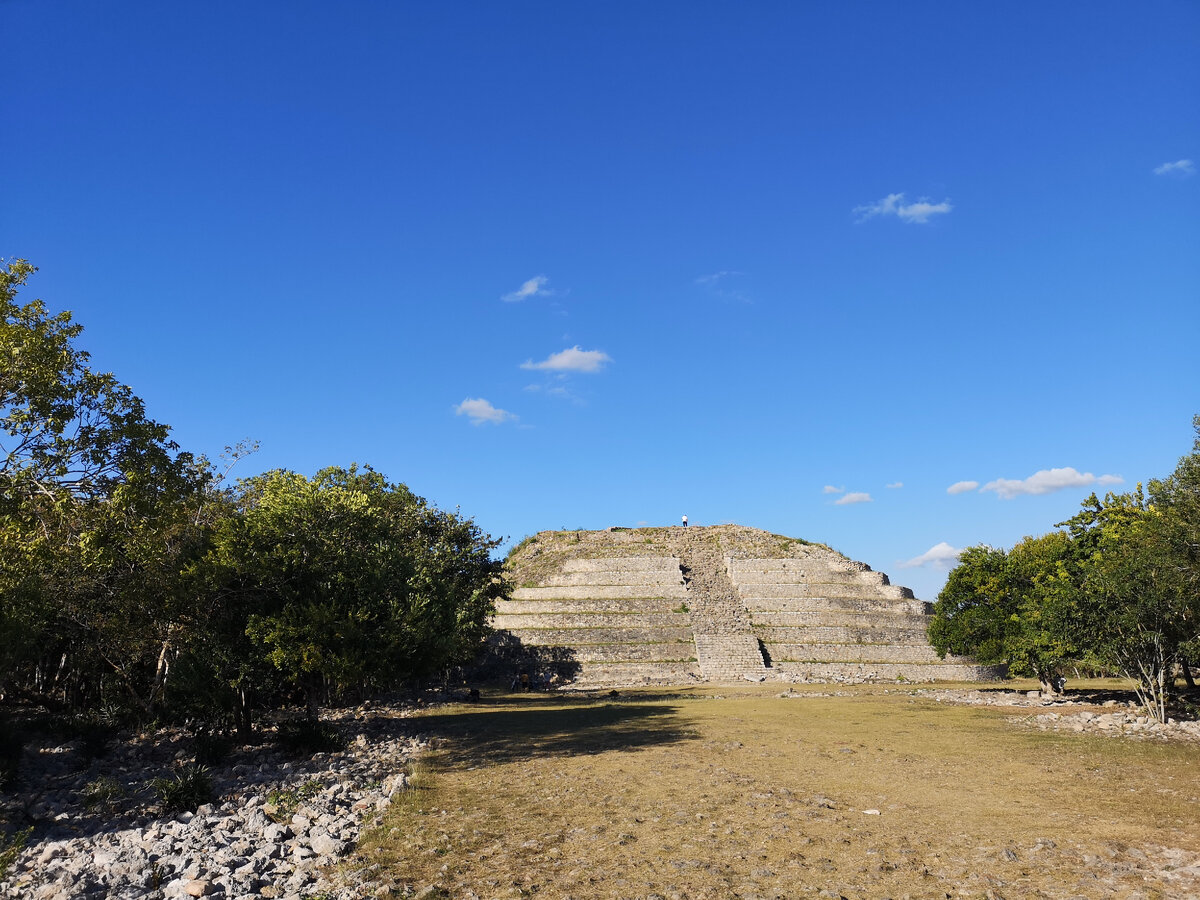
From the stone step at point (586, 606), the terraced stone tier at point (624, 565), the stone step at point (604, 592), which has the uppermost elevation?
the terraced stone tier at point (624, 565)

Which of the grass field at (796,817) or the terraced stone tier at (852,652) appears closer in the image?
the grass field at (796,817)

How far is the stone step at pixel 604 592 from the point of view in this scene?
207 feet

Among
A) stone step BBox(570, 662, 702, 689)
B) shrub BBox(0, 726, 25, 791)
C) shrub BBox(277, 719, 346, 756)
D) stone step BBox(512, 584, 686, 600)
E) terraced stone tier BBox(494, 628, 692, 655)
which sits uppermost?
stone step BBox(512, 584, 686, 600)

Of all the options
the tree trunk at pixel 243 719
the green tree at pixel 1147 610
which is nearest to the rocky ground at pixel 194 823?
the tree trunk at pixel 243 719

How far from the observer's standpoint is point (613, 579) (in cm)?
6644

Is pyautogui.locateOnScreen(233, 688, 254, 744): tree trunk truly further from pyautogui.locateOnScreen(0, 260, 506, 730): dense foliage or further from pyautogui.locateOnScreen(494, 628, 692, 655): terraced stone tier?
pyautogui.locateOnScreen(494, 628, 692, 655): terraced stone tier

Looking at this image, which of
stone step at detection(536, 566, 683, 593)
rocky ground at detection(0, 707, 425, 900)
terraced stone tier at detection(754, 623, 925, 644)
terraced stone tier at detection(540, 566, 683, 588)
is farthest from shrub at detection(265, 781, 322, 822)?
terraced stone tier at detection(540, 566, 683, 588)

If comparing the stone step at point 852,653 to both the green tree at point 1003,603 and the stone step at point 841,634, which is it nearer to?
the stone step at point 841,634

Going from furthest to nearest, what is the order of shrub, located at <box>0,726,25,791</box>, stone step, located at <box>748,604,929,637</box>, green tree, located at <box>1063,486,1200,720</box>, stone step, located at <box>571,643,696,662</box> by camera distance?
stone step, located at <box>748,604,929,637</box>
stone step, located at <box>571,643,696,662</box>
green tree, located at <box>1063,486,1200,720</box>
shrub, located at <box>0,726,25,791</box>

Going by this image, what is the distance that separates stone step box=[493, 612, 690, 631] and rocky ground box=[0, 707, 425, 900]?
37401 mm

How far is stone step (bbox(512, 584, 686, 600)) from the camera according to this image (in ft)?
207

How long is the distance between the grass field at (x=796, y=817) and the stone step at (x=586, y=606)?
34728mm

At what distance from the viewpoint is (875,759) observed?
20094 mm

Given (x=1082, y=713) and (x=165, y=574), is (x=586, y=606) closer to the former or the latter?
(x=1082, y=713)
